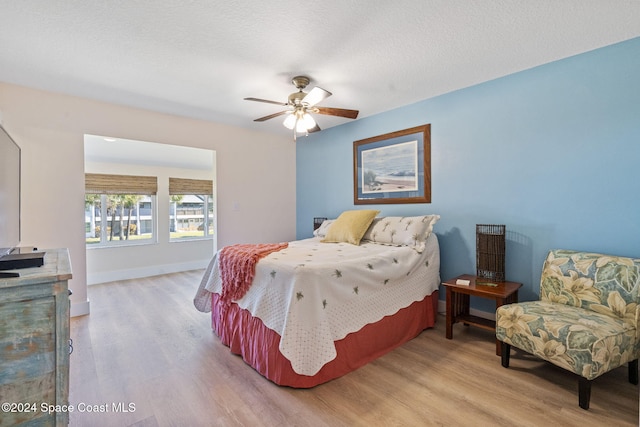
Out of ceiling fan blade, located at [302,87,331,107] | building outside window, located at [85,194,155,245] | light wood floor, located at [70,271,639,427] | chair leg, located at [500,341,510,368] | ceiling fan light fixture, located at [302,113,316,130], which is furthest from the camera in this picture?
building outside window, located at [85,194,155,245]

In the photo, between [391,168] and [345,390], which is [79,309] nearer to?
[345,390]

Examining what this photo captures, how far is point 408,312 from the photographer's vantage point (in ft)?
8.31

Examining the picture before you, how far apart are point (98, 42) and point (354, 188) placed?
9.61 feet

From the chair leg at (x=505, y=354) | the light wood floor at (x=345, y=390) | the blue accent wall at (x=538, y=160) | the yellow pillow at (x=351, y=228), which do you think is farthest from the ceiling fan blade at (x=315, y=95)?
the chair leg at (x=505, y=354)

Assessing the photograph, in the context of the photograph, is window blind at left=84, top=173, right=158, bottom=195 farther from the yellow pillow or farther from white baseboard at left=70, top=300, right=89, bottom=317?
the yellow pillow

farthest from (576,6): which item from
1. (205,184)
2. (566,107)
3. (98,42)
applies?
(205,184)

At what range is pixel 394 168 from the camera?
3.52 metres

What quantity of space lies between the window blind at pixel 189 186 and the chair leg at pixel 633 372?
19.7 ft

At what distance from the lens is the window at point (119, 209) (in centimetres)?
484

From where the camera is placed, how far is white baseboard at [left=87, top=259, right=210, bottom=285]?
458 cm

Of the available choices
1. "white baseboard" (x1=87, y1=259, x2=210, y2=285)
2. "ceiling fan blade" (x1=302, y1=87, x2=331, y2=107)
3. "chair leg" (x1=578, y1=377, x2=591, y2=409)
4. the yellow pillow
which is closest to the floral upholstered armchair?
"chair leg" (x1=578, y1=377, x2=591, y2=409)

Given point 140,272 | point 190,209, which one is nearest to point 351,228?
point 140,272

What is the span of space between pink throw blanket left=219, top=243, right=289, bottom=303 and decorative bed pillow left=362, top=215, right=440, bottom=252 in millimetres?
1060

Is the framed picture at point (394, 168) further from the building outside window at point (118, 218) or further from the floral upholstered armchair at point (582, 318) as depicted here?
the building outside window at point (118, 218)
